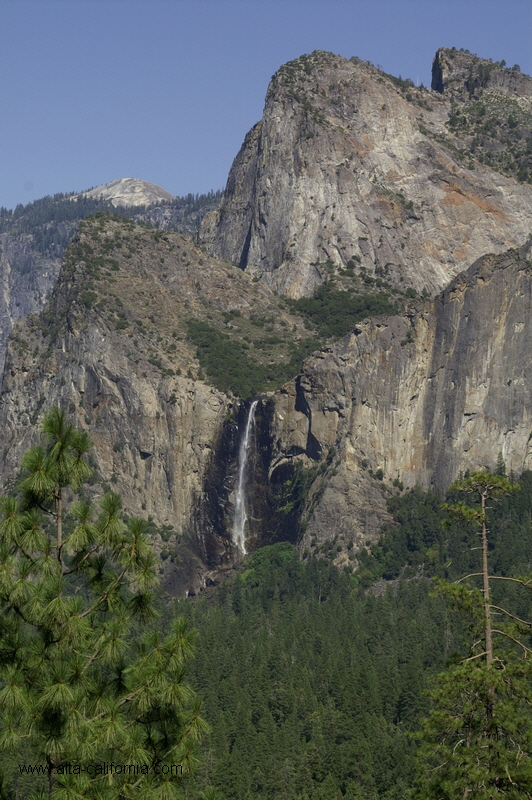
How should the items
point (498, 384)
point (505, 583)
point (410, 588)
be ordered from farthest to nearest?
point (498, 384)
point (410, 588)
point (505, 583)

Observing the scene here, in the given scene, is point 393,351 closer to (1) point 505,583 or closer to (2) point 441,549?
(2) point 441,549

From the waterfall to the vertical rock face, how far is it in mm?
8886

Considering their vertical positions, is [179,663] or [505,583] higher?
[505,583]

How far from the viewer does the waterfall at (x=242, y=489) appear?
173 metres

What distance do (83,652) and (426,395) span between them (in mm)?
137260

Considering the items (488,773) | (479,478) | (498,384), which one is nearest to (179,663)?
(488,773)

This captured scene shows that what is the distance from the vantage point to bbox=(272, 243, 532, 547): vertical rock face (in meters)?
161

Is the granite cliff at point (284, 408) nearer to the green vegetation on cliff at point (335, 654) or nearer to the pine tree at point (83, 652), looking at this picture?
the green vegetation on cliff at point (335, 654)

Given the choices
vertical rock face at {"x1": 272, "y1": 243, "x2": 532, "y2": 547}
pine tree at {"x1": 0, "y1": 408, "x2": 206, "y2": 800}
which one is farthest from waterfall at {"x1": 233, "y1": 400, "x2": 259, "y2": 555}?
pine tree at {"x1": 0, "y1": 408, "x2": 206, "y2": 800}

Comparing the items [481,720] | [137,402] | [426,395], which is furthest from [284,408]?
[481,720]

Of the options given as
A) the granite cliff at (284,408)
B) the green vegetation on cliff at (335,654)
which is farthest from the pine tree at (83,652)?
the granite cliff at (284,408)

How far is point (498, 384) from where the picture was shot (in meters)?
162

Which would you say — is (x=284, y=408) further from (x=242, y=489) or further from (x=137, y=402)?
(x=137, y=402)

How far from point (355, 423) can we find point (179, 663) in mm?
134017
